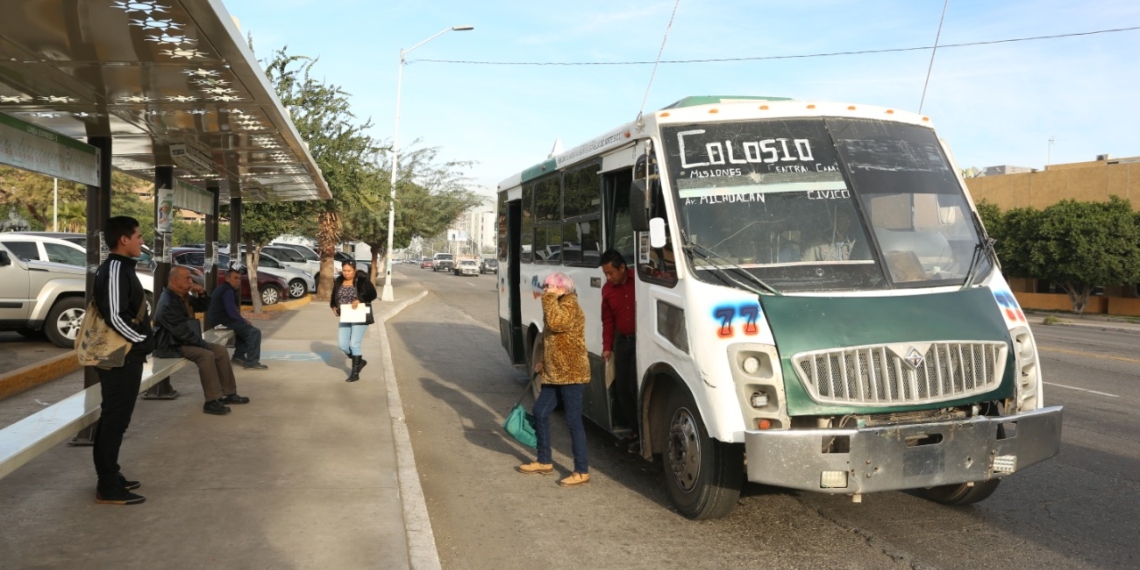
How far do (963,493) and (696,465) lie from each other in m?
1.89

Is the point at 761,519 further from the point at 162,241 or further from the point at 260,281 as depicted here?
the point at 260,281

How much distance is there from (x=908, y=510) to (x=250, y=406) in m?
6.64

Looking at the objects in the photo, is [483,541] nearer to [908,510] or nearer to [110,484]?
[110,484]

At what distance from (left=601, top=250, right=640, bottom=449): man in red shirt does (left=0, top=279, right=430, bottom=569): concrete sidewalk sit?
1.81 meters

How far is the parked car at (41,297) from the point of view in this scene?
13.4 meters

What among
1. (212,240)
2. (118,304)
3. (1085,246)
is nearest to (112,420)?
(118,304)

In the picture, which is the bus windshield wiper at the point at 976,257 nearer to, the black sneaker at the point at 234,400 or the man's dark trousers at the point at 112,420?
the man's dark trousers at the point at 112,420

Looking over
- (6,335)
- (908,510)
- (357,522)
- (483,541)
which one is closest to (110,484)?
(357,522)

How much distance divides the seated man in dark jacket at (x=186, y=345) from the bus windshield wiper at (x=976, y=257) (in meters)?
6.93

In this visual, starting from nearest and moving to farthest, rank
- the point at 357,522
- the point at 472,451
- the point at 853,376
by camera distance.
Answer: the point at 853,376 → the point at 357,522 → the point at 472,451

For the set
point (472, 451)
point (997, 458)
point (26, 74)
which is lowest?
point (472, 451)

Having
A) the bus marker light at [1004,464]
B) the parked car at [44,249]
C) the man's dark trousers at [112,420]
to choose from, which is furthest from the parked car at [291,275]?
the bus marker light at [1004,464]

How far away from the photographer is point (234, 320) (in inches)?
468

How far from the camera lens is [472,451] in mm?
8383
